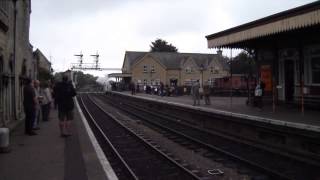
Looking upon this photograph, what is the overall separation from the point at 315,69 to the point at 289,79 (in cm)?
219

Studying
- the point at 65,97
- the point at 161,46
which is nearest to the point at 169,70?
the point at 161,46

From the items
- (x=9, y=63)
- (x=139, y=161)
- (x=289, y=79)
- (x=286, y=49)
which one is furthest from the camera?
(x=289, y=79)

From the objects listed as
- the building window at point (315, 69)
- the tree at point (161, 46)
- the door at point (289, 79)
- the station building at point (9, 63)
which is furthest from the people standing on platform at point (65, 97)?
the tree at point (161, 46)

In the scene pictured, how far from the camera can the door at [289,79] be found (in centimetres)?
2142

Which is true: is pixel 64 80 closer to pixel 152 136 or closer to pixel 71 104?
pixel 71 104

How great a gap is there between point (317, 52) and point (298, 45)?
1.21 m

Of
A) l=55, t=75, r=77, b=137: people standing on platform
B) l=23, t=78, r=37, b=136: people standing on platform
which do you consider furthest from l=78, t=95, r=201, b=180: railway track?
l=23, t=78, r=37, b=136: people standing on platform

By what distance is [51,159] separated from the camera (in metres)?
10.9

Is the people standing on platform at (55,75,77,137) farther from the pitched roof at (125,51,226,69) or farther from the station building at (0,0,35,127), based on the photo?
the pitched roof at (125,51,226,69)

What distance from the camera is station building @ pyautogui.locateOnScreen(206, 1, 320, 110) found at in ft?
57.5

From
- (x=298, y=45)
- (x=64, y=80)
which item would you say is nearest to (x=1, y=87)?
(x=64, y=80)

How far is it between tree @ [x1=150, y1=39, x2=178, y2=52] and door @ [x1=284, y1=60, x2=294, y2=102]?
97179mm

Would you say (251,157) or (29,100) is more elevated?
(29,100)

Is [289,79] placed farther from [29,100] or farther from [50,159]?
[50,159]
